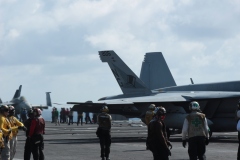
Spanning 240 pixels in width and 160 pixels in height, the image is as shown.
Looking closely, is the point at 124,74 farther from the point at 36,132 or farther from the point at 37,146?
the point at 36,132

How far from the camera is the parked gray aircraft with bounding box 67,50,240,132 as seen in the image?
27938 millimetres

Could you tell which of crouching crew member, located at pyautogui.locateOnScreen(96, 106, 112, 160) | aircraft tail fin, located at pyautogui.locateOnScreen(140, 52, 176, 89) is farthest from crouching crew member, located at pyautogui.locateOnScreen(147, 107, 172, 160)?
aircraft tail fin, located at pyautogui.locateOnScreen(140, 52, 176, 89)

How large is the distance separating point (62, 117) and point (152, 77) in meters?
27.5

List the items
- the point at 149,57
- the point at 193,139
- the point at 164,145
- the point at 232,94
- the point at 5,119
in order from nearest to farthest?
1. the point at 164,145
2. the point at 193,139
3. the point at 5,119
4. the point at 232,94
5. the point at 149,57

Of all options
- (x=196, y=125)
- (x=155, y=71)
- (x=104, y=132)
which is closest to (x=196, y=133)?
(x=196, y=125)

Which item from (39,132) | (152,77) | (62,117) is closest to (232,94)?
(152,77)

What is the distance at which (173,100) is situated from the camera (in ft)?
91.4

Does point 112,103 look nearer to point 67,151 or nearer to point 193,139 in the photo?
point 67,151

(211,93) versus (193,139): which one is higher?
(211,93)

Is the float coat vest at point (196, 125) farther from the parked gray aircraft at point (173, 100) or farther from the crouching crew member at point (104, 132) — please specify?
the parked gray aircraft at point (173, 100)

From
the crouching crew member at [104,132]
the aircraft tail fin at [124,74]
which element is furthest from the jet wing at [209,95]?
the crouching crew member at [104,132]

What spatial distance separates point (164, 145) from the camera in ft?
38.9

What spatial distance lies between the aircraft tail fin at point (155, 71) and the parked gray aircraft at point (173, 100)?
344 centimetres

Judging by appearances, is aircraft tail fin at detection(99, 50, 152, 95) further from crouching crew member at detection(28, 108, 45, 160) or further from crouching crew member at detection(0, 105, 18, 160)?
crouching crew member at detection(0, 105, 18, 160)
